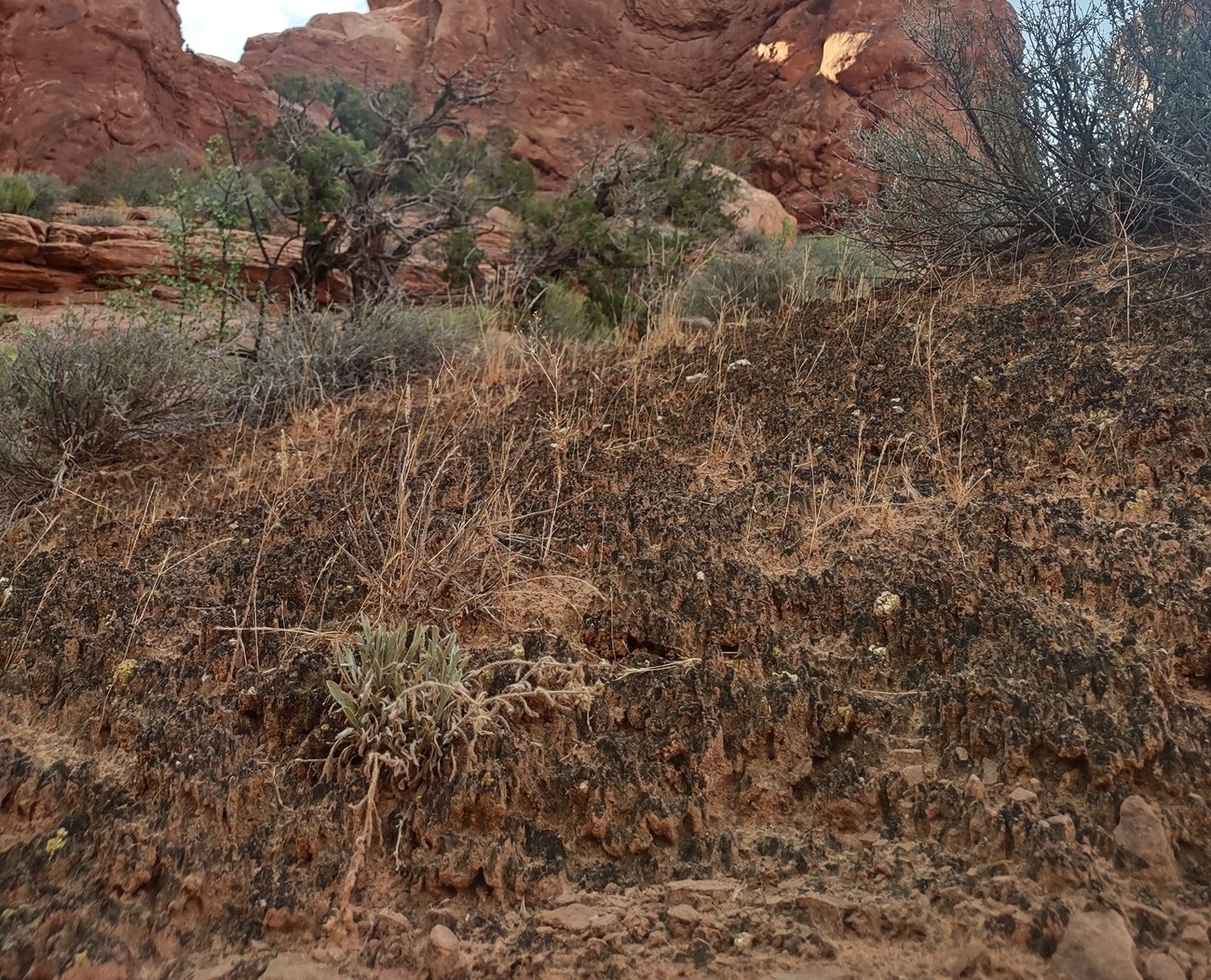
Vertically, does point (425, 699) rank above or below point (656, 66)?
below

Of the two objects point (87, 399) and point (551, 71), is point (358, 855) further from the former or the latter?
point (551, 71)

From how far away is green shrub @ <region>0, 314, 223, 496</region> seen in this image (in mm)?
3680

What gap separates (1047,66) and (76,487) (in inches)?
180

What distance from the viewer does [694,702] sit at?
1.78 m

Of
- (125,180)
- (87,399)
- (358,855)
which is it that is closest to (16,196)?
(125,180)

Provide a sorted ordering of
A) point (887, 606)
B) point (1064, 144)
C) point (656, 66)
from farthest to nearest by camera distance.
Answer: point (656, 66)
point (1064, 144)
point (887, 606)

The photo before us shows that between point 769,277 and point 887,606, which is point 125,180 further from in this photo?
point 887,606

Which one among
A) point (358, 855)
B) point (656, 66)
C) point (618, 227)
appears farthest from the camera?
A: point (656, 66)

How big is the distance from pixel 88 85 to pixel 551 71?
1098cm

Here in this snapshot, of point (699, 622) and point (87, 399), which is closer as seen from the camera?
point (699, 622)

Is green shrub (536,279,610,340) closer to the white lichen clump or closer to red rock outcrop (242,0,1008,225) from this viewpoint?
the white lichen clump

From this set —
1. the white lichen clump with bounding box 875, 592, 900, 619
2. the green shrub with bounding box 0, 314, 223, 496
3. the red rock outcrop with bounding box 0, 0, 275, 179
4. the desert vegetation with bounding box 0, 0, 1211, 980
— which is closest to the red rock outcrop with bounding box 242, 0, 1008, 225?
the red rock outcrop with bounding box 0, 0, 275, 179

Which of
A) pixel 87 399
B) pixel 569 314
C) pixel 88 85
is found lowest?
pixel 87 399

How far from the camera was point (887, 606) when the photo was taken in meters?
2.00
